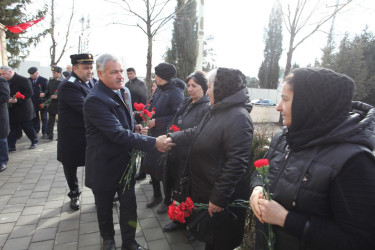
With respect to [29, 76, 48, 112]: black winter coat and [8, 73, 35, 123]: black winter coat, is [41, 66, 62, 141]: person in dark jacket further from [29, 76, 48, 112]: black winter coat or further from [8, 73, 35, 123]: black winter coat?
[8, 73, 35, 123]: black winter coat

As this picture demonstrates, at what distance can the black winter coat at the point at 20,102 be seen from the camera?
6113 mm

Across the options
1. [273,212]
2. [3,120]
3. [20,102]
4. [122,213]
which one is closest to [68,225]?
[122,213]

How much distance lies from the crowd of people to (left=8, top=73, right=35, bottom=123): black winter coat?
3.86 m

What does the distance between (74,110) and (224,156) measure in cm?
231

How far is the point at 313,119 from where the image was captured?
4.04 ft

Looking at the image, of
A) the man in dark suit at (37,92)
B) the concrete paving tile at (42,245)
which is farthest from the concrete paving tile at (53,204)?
the man in dark suit at (37,92)

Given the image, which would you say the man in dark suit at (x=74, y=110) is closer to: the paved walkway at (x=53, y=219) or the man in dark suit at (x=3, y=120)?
the paved walkway at (x=53, y=219)

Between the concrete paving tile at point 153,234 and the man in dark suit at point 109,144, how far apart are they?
0.41 m

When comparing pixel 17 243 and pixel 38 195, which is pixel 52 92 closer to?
pixel 38 195

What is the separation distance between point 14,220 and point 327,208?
3846mm

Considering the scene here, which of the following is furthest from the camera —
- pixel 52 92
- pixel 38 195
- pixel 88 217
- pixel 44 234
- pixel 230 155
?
pixel 52 92

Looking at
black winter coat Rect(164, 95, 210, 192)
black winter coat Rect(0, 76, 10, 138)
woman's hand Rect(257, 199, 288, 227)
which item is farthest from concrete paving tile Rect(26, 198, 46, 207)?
woman's hand Rect(257, 199, 288, 227)

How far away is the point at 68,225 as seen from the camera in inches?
124

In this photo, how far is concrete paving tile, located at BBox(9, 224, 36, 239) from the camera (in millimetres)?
2920
